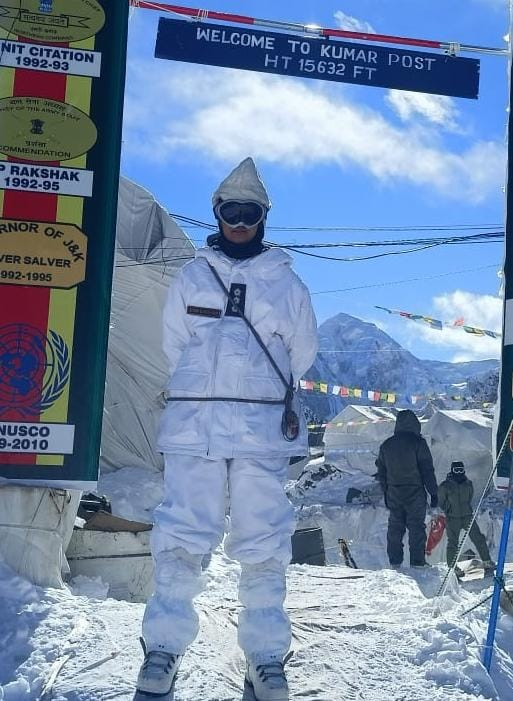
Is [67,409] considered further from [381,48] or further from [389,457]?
[389,457]

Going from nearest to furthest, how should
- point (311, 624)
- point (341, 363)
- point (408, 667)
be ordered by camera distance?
point (408, 667) → point (311, 624) → point (341, 363)

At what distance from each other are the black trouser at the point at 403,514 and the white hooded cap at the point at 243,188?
4.68m

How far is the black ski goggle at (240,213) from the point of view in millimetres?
2881

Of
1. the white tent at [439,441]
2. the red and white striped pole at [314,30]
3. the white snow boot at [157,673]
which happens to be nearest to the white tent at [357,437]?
the white tent at [439,441]

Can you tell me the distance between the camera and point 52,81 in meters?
3.97

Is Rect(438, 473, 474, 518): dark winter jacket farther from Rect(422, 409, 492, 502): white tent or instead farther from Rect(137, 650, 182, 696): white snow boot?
Rect(422, 409, 492, 502): white tent

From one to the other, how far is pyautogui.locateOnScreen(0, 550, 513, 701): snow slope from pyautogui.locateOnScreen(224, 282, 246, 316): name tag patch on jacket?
4.32ft

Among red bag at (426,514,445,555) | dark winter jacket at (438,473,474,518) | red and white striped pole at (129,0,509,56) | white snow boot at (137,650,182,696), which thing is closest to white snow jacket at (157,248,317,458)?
white snow boot at (137,650,182,696)

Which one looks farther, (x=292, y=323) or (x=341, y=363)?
(x=341, y=363)

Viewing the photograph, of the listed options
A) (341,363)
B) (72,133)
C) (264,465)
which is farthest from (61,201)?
(341,363)

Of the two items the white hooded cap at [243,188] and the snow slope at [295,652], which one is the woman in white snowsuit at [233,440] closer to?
the white hooded cap at [243,188]

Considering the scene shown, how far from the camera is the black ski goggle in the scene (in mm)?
2881

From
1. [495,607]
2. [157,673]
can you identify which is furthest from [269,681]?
[495,607]

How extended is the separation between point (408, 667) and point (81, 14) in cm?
366
